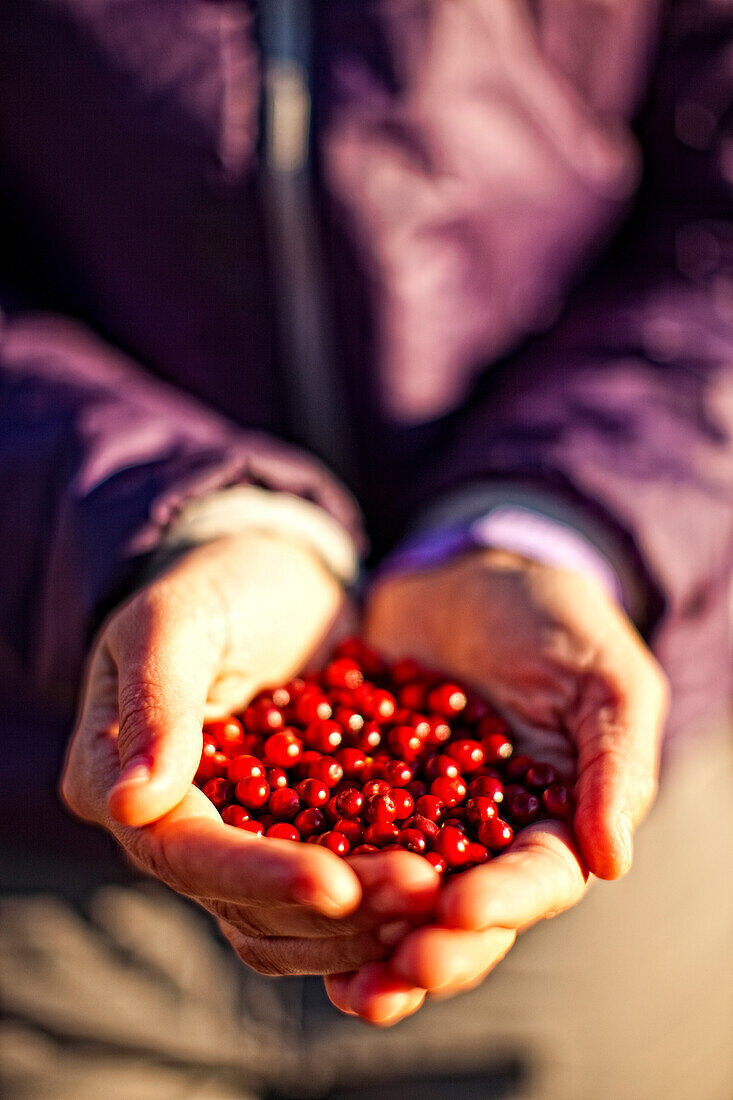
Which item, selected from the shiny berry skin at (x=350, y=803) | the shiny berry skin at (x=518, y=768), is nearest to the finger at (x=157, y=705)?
the shiny berry skin at (x=350, y=803)

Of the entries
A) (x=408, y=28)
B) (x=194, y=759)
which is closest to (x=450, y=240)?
(x=408, y=28)

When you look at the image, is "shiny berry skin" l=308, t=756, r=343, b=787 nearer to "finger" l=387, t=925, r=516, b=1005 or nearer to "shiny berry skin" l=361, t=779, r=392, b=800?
"shiny berry skin" l=361, t=779, r=392, b=800

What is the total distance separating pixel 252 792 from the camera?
1064 mm

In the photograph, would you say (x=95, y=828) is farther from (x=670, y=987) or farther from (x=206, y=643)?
(x=670, y=987)

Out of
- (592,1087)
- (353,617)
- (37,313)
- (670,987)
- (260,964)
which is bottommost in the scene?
(592,1087)

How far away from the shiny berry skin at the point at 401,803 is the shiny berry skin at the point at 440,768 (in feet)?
0.24

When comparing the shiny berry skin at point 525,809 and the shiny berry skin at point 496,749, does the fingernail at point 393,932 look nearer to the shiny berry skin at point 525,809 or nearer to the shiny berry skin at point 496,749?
the shiny berry skin at point 525,809

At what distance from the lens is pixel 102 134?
1404mm

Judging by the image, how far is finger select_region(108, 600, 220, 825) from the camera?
0.83 meters

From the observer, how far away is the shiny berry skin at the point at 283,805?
1067mm

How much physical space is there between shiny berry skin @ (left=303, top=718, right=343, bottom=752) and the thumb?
208 mm

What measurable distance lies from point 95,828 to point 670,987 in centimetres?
103

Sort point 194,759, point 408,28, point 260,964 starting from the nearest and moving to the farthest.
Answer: point 194,759 → point 260,964 → point 408,28

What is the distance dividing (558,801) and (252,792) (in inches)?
14.9
